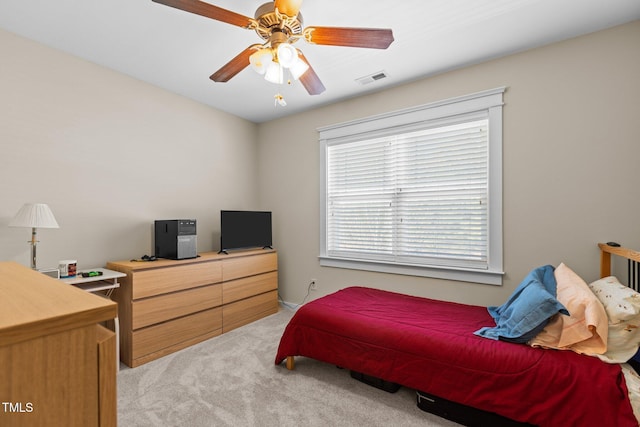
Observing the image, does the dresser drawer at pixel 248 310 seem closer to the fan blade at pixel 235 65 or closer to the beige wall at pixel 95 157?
the beige wall at pixel 95 157

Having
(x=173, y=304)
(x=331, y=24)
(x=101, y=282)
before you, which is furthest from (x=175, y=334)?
(x=331, y=24)

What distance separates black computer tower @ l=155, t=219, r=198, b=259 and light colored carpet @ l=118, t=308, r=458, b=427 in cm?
92

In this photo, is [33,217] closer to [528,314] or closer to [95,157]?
[95,157]

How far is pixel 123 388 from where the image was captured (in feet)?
7.04

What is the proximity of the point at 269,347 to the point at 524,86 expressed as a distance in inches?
127

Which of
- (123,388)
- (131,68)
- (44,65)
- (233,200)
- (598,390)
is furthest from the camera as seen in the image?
(233,200)

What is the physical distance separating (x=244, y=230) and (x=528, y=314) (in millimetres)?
2890

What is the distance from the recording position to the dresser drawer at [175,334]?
8.21 ft

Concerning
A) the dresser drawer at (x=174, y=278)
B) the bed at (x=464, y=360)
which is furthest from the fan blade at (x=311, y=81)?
the dresser drawer at (x=174, y=278)

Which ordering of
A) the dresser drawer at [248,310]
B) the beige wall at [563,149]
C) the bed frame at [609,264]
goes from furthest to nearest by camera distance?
the dresser drawer at [248,310] → the beige wall at [563,149] → the bed frame at [609,264]

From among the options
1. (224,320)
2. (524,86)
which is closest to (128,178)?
(224,320)

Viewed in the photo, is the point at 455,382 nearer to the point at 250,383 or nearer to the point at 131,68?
the point at 250,383

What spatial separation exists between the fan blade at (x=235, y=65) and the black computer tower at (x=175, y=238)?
142 cm

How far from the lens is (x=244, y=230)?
3639mm
